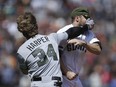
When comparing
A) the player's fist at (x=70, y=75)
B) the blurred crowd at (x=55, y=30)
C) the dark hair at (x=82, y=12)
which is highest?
the dark hair at (x=82, y=12)

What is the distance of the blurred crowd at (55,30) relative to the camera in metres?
13.3

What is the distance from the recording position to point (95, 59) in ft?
45.8

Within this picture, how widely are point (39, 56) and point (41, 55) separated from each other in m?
0.03

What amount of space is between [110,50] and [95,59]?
2.28 feet

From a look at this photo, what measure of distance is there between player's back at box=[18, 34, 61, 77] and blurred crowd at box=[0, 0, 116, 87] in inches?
250

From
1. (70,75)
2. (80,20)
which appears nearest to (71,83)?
(70,75)

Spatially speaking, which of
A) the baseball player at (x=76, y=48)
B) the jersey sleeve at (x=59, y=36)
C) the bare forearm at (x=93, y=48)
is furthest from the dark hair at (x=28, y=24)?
the bare forearm at (x=93, y=48)

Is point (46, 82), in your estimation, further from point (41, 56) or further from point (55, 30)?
point (55, 30)

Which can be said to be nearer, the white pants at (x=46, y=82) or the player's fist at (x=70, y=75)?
the white pants at (x=46, y=82)

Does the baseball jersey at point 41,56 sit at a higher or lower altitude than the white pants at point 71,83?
higher

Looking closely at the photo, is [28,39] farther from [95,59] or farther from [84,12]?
[95,59]

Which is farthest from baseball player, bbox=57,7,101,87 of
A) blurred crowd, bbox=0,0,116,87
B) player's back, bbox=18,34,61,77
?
blurred crowd, bbox=0,0,116,87

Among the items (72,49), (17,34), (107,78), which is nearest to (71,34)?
(72,49)

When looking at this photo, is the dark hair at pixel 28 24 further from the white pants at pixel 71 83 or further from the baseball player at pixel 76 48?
the white pants at pixel 71 83
